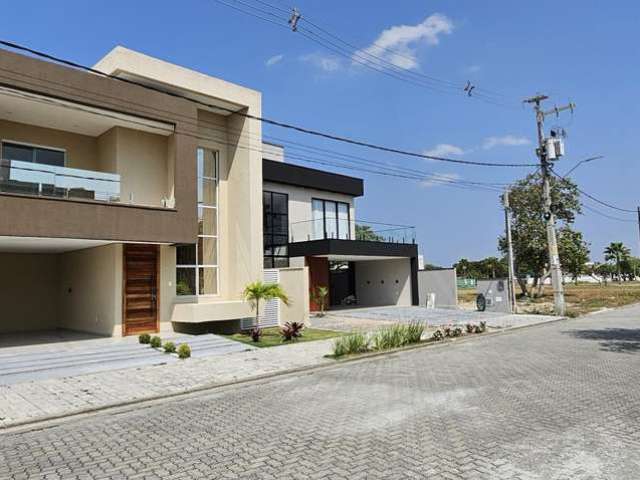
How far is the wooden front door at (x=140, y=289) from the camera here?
50.1 ft

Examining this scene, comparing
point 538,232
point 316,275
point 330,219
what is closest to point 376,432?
point 316,275

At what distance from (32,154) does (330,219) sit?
630 inches

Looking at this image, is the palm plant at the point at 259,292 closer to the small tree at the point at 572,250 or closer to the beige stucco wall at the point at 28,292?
the beige stucco wall at the point at 28,292

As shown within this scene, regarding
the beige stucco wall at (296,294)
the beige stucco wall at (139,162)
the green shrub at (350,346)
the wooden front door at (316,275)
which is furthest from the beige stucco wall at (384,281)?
the beige stucco wall at (139,162)

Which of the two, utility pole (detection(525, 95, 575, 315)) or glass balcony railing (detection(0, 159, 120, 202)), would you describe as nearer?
glass balcony railing (detection(0, 159, 120, 202))

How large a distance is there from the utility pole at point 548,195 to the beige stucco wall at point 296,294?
12.9 meters

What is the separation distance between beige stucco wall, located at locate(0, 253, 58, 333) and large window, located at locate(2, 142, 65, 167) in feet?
13.3

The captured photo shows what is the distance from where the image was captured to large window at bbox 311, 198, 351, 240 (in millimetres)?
26734

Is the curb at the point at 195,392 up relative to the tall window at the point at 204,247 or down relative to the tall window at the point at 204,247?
down

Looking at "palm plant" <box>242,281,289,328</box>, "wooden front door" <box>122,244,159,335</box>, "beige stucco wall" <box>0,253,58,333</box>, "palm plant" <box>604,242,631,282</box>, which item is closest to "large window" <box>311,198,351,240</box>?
"palm plant" <box>242,281,289,328</box>

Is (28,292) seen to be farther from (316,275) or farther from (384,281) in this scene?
(384,281)

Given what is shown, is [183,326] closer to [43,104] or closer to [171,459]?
[43,104]

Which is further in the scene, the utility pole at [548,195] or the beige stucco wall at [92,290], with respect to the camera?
the utility pole at [548,195]

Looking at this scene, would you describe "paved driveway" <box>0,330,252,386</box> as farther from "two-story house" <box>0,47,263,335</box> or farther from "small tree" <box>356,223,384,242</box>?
"small tree" <box>356,223,384,242</box>
